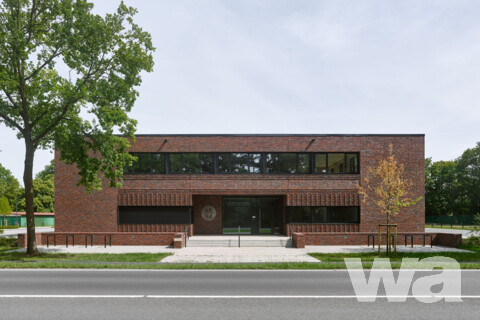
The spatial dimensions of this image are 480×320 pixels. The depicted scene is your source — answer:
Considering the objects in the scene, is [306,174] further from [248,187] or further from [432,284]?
[432,284]

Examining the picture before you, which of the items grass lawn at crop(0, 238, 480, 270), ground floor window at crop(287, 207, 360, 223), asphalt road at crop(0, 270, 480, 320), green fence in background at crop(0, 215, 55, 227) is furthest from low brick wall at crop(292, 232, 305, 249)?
green fence in background at crop(0, 215, 55, 227)

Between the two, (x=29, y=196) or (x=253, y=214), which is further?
(x=253, y=214)

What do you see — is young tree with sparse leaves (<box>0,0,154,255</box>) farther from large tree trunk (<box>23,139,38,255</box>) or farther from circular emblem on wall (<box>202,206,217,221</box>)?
circular emblem on wall (<box>202,206,217,221</box>)

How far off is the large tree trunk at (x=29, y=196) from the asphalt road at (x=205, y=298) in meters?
6.00

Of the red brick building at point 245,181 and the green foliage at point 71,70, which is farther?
the red brick building at point 245,181

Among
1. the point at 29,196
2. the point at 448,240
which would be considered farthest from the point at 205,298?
the point at 448,240

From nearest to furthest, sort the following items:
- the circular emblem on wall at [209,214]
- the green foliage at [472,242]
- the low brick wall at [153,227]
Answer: the green foliage at [472,242] → the low brick wall at [153,227] → the circular emblem on wall at [209,214]

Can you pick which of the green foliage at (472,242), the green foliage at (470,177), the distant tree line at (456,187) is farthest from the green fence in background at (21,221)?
the green foliage at (470,177)

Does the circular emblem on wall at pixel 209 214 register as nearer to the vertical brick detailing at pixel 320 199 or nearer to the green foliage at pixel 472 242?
the vertical brick detailing at pixel 320 199

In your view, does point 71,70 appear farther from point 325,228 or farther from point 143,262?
point 325,228

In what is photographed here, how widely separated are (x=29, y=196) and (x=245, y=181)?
13.1m

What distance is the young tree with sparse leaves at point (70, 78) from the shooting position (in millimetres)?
16922

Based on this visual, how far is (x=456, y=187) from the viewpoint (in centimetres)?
6681

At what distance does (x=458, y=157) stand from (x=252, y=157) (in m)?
64.0
